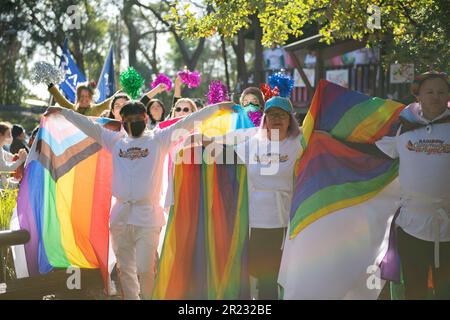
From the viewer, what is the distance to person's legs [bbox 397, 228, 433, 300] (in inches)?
200

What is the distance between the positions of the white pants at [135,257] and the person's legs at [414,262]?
2.00 m

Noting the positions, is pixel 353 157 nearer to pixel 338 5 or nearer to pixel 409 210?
pixel 409 210

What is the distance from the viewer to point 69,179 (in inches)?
271

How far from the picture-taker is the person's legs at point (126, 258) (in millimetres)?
6129

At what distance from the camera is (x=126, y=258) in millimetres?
6180

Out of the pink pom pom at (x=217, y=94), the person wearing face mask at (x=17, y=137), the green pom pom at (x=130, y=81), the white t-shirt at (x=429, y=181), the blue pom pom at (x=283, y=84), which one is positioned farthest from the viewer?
the person wearing face mask at (x=17, y=137)

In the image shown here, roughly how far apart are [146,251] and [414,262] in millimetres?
2128

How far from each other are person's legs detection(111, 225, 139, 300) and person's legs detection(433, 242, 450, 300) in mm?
2432

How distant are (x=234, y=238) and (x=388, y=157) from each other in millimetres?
1344

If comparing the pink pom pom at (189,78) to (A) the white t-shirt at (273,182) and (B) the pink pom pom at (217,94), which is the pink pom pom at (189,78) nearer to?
(B) the pink pom pom at (217,94)

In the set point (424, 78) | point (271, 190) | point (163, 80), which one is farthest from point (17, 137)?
point (424, 78)

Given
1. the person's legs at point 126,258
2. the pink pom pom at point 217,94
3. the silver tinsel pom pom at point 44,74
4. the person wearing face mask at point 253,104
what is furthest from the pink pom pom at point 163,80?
the person's legs at point 126,258

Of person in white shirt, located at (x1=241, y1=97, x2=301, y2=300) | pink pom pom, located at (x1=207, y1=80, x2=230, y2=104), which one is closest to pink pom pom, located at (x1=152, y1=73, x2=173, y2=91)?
pink pom pom, located at (x1=207, y1=80, x2=230, y2=104)

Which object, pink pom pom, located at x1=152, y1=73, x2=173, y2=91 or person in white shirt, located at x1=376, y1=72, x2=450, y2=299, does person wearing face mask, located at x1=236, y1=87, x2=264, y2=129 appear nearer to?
person in white shirt, located at x1=376, y1=72, x2=450, y2=299
